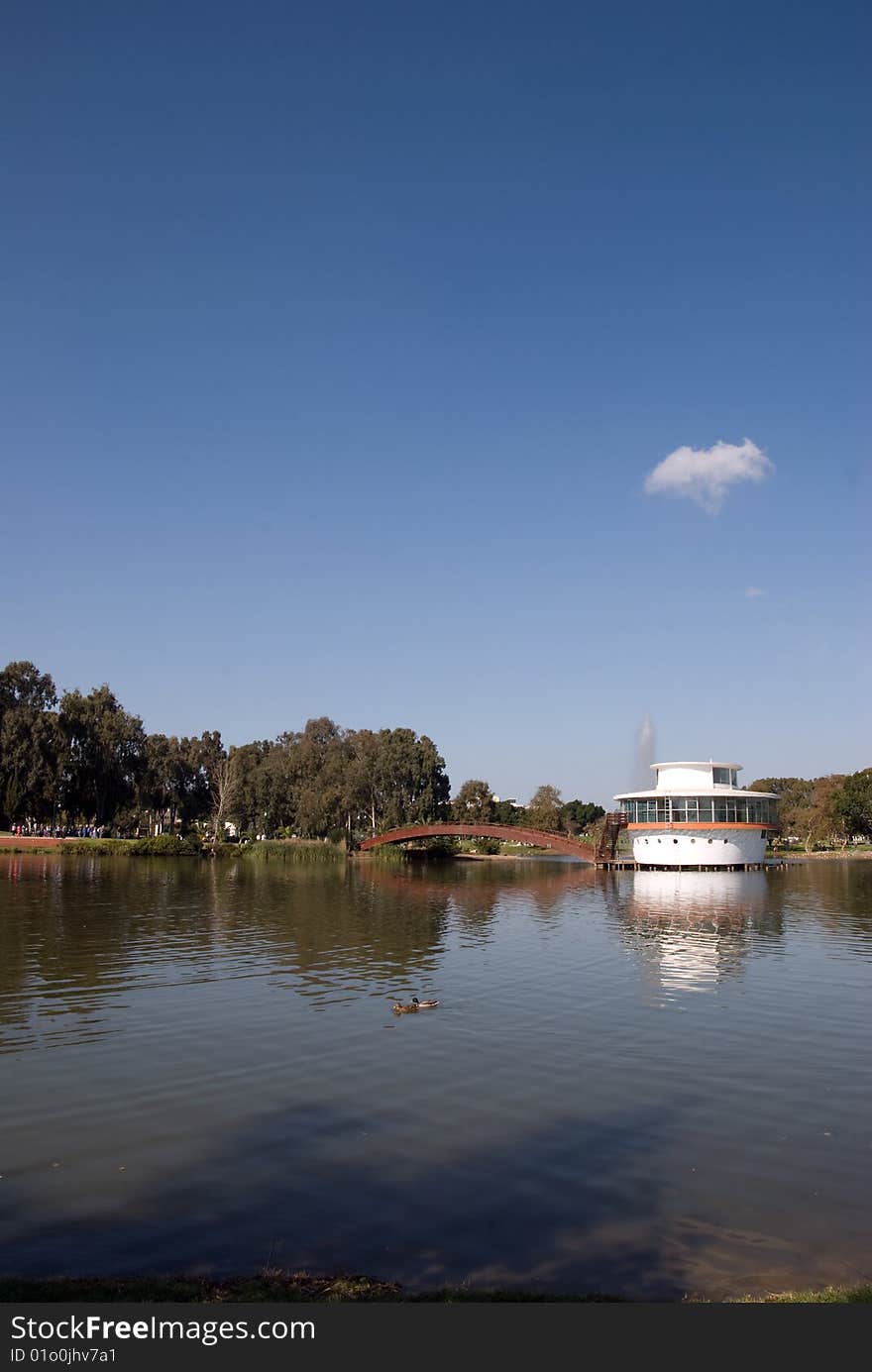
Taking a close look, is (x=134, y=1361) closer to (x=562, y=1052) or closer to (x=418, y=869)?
(x=562, y=1052)

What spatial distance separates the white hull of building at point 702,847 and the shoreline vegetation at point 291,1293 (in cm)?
7722

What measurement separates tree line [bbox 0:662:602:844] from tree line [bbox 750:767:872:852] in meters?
39.2

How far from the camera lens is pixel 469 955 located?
108 ft

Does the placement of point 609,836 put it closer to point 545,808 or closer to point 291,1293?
point 545,808

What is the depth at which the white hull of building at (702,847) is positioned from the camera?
83.8 meters

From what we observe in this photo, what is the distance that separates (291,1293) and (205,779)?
138 meters

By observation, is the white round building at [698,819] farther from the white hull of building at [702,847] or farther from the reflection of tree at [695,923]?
the reflection of tree at [695,923]

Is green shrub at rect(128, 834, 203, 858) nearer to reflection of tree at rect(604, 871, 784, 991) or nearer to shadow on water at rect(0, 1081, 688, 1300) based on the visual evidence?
reflection of tree at rect(604, 871, 784, 991)

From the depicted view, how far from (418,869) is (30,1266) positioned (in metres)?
80.2

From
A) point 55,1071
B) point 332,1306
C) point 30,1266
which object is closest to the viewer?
point 332,1306

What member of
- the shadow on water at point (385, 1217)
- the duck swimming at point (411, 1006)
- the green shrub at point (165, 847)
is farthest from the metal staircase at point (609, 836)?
the shadow on water at point (385, 1217)

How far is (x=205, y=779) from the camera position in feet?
467

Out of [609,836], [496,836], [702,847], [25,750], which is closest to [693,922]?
[702,847]

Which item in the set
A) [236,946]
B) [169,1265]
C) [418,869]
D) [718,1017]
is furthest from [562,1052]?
[418,869]
